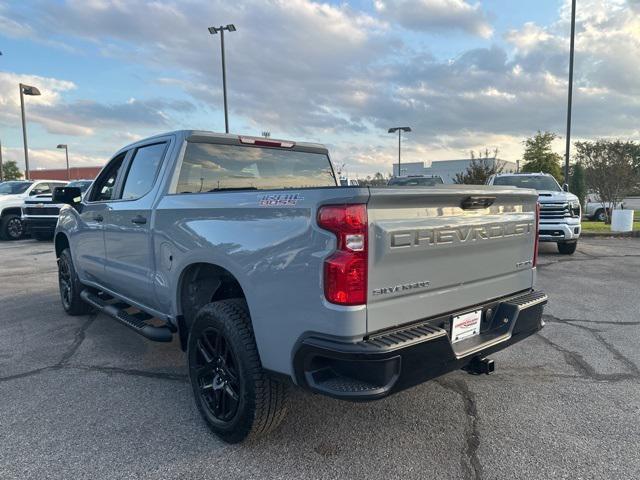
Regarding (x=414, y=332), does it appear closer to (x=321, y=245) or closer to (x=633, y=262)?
(x=321, y=245)

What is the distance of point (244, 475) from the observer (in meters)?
2.63

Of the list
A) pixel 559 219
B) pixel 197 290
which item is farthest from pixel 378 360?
pixel 559 219

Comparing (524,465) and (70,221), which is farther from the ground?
(70,221)

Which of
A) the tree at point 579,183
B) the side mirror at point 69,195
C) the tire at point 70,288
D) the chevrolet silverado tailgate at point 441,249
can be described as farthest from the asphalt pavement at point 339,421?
the tree at point 579,183

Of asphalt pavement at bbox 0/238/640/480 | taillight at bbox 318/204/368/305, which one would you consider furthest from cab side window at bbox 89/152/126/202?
taillight at bbox 318/204/368/305

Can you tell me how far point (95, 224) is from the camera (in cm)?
487

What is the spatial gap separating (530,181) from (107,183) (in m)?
10.2

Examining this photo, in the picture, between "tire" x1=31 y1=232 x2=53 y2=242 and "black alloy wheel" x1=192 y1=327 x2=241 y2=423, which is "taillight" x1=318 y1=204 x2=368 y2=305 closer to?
"black alloy wheel" x1=192 y1=327 x2=241 y2=423

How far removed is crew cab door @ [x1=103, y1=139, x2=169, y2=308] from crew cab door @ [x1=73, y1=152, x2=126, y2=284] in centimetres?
20

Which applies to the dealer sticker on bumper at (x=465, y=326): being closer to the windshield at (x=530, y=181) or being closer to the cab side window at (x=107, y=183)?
the cab side window at (x=107, y=183)

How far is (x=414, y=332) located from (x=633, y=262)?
9.30m

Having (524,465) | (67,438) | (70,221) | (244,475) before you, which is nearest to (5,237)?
(70,221)

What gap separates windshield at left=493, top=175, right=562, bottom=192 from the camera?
1168 centimetres

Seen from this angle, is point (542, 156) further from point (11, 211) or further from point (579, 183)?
point (11, 211)
